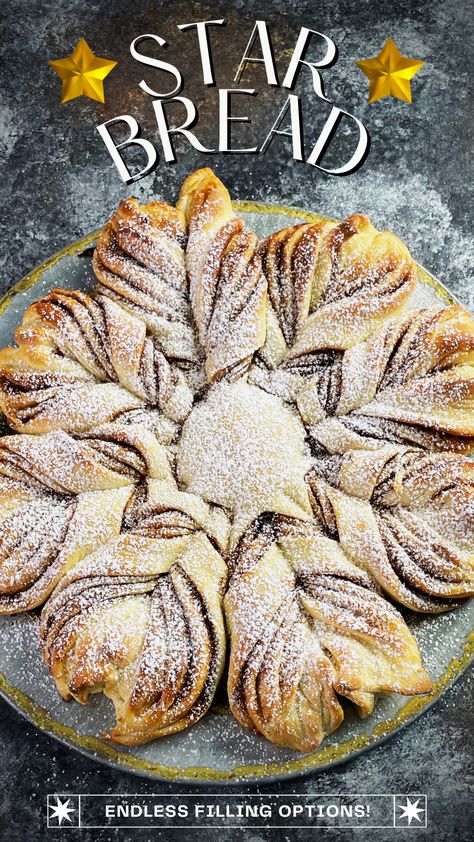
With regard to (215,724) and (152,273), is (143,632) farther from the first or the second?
(152,273)

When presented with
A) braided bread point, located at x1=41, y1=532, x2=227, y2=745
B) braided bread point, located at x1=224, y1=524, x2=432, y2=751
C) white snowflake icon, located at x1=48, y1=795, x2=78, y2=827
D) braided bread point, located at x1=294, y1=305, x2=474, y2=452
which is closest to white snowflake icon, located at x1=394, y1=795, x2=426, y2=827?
braided bread point, located at x1=224, y1=524, x2=432, y2=751

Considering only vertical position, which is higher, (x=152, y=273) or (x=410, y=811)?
(x=152, y=273)

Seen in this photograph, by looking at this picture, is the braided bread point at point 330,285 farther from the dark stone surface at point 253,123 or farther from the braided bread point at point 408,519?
the dark stone surface at point 253,123

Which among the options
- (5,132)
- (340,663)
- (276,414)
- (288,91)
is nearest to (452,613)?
(340,663)

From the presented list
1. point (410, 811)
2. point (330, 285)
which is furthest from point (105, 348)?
point (410, 811)

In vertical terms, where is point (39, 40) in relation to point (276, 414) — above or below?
above

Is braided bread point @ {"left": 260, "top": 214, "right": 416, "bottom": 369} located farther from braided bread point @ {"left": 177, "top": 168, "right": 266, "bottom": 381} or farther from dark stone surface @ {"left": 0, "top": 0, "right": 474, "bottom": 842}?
dark stone surface @ {"left": 0, "top": 0, "right": 474, "bottom": 842}

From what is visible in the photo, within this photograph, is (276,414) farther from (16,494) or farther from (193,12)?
(193,12)
